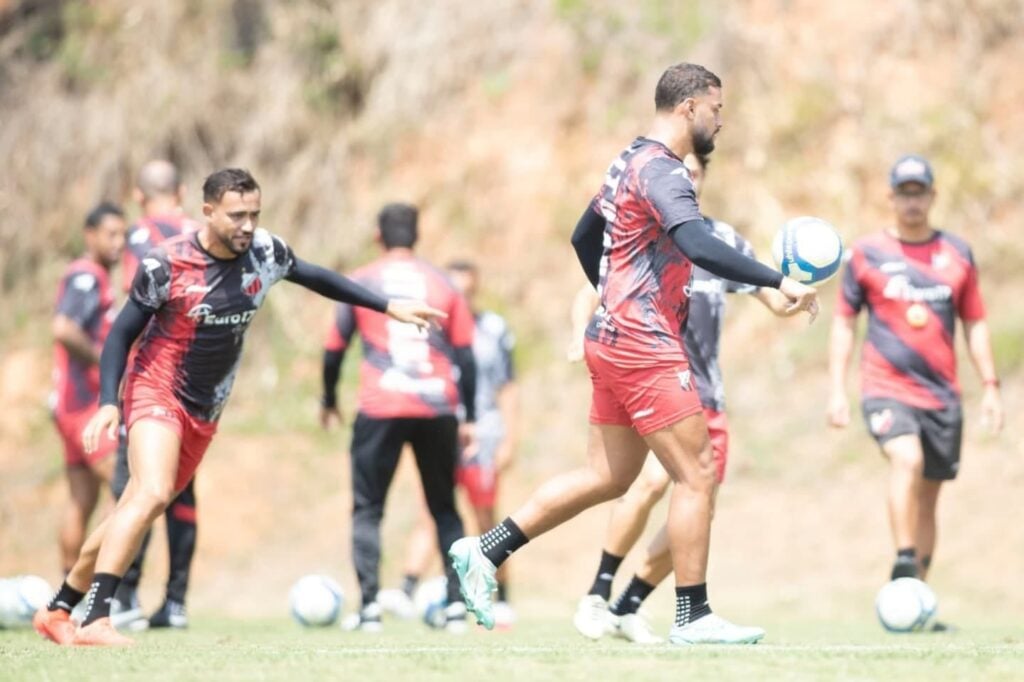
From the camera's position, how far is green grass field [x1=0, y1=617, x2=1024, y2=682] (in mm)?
5984

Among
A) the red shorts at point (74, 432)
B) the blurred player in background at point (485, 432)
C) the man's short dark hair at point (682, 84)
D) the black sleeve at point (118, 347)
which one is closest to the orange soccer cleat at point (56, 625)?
the black sleeve at point (118, 347)

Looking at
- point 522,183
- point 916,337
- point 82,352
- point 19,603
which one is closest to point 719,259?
point 916,337

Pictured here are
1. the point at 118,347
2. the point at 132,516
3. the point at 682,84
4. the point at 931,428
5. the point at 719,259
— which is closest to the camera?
the point at 719,259

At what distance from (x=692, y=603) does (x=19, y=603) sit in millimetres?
4591

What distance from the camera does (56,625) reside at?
8062 mm

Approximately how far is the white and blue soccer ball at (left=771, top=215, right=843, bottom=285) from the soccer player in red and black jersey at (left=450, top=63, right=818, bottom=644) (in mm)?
297

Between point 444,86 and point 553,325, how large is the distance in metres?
3.63

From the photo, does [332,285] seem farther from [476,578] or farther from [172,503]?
[172,503]

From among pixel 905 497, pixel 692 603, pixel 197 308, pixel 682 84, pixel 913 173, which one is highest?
pixel 913 173

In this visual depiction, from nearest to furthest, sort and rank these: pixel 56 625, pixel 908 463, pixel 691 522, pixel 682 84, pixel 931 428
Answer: pixel 691 522
pixel 682 84
pixel 56 625
pixel 908 463
pixel 931 428

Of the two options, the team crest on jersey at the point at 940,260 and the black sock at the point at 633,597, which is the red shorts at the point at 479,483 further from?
the black sock at the point at 633,597

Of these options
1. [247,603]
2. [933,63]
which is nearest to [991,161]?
[933,63]

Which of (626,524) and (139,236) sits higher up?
(139,236)

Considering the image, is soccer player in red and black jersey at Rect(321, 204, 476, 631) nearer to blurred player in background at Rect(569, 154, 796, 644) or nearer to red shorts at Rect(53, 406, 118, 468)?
red shorts at Rect(53, 406, 118, 468)
